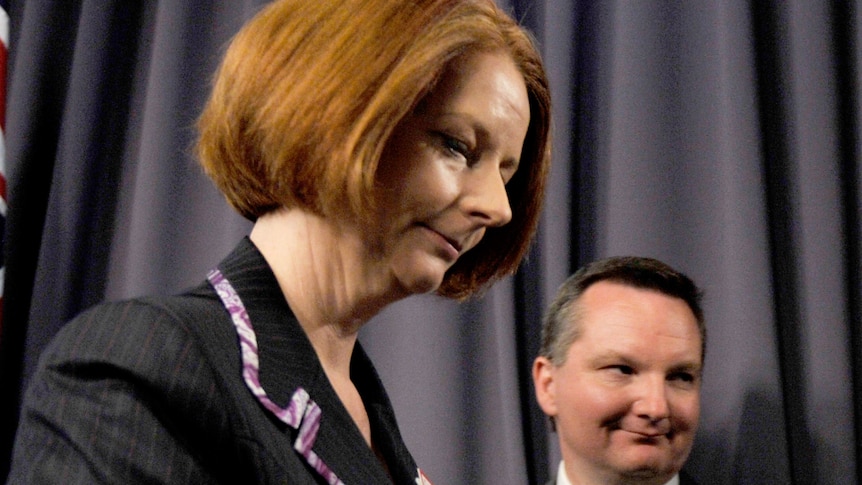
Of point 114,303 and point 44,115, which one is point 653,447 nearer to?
point 114,303

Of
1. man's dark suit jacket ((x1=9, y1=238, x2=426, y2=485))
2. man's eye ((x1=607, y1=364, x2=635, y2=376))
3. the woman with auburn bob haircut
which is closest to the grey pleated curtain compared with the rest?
man's eye ((x1=607, y1=364, x2=635, y2=376))

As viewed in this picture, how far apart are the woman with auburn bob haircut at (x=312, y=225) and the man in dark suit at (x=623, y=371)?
0.79m

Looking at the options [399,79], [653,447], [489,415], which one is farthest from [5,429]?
[399,79]

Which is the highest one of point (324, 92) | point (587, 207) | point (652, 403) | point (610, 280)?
point (324, 92)

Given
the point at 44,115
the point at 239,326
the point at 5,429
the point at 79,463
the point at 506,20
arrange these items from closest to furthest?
the point at 79,463 < the point at 239,326 < the point at 506,20 < the point at 5,429 < the point at 44,115

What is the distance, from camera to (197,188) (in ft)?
6.00

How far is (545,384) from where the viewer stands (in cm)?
164

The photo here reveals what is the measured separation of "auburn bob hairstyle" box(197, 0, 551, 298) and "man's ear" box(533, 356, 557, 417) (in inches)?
37.1

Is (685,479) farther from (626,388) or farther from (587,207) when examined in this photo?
(587,207)

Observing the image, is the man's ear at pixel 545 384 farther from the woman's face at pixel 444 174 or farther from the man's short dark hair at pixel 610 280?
the woman's face at pixel 444 174

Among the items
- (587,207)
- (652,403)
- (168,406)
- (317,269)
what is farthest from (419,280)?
(587,207)

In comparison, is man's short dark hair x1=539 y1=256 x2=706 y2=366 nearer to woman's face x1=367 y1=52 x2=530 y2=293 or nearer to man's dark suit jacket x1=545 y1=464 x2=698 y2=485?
man's dark suit jacket x1=545 y1=464 x2=698 y2=485

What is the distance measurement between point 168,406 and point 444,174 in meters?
0.28

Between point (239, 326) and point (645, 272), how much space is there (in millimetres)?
1088
